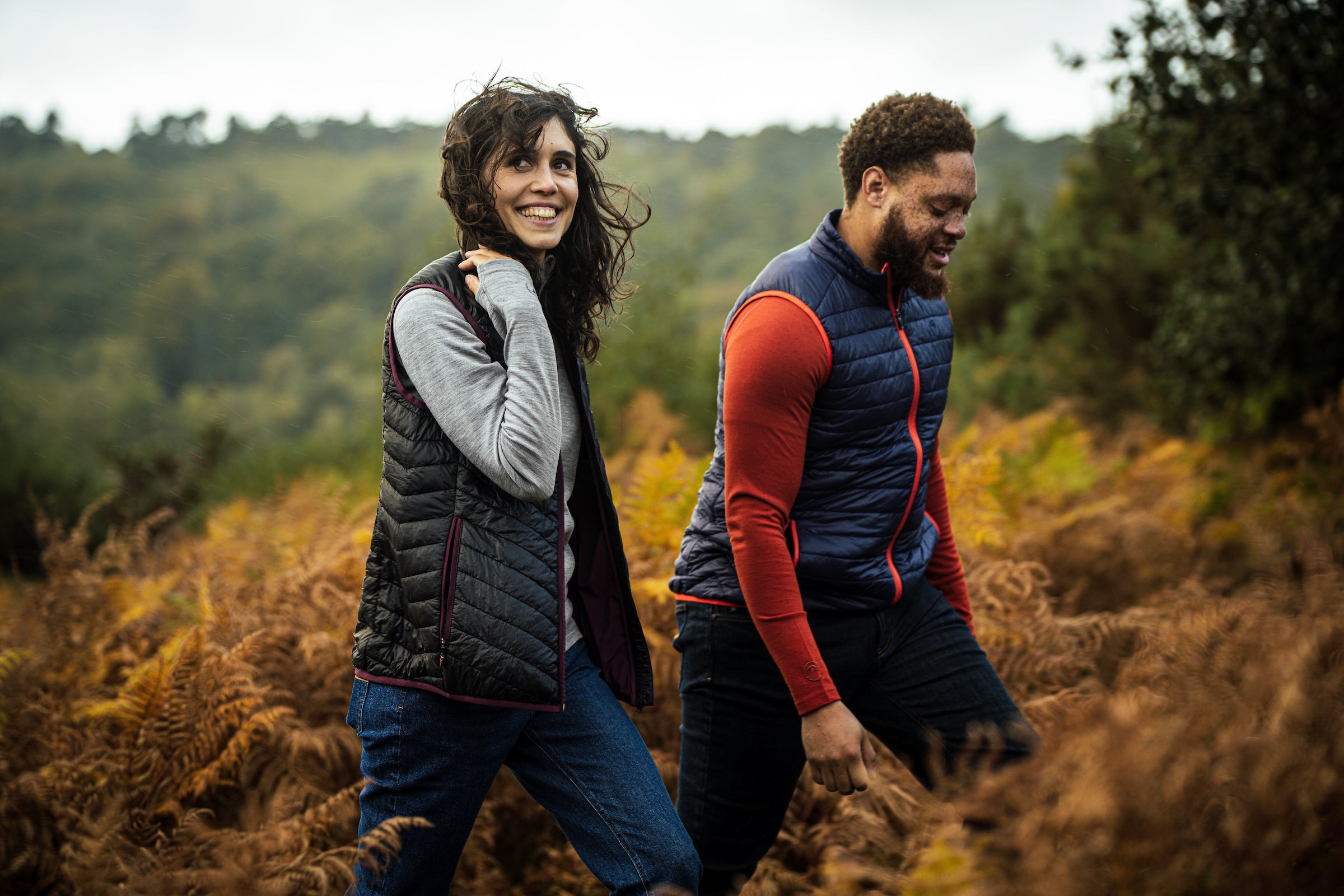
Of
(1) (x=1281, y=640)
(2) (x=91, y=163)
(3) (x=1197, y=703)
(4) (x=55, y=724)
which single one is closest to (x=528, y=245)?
(3) (x=1197, y=703)

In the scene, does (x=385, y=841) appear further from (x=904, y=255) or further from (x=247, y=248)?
(x=247, y=248)

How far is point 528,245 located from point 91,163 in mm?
71406

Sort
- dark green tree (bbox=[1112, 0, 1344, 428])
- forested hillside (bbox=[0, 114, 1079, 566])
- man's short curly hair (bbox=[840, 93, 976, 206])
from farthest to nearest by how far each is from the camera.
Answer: forested hillside (bbox=[0, 114, 1079, 566]) < dark green tree (bbox=[1112, 0, 1344, 428]) < man's short curly hair (bbox=[840, 93, 976, 206])

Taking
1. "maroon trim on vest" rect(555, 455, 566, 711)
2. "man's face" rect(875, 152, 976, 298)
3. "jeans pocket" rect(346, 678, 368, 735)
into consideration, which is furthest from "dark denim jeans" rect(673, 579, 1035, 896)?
"man's face" rect(875, 152, 976, 298)

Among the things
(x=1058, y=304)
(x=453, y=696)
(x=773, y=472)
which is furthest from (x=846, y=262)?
(x=1058, y=304)

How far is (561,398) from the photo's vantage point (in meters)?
2.22

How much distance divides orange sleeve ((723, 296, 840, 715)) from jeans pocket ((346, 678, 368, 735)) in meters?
0.89

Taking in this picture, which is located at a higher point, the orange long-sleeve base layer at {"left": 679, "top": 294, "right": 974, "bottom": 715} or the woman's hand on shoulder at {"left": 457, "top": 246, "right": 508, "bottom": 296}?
the woman's hand on shoulder at {"left": 457, "top": 246, "right": 508, "bottom": 296}

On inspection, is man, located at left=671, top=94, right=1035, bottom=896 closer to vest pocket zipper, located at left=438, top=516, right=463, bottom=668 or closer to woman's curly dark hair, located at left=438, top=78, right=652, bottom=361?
woman's curly dark hair, located at left=438, top=78, right=652, bottom=361

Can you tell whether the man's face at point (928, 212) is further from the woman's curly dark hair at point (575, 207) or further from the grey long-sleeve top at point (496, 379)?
the grey long-sleeve top at point (496, 379)

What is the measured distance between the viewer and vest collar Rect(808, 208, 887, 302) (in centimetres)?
231

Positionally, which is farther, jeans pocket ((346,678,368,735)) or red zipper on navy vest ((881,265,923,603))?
red zipper on navy vest ((881,265,923,603))

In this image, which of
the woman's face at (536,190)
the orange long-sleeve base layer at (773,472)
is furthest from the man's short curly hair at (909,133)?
the woman's face at (536,190)

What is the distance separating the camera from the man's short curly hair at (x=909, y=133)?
2230mm
